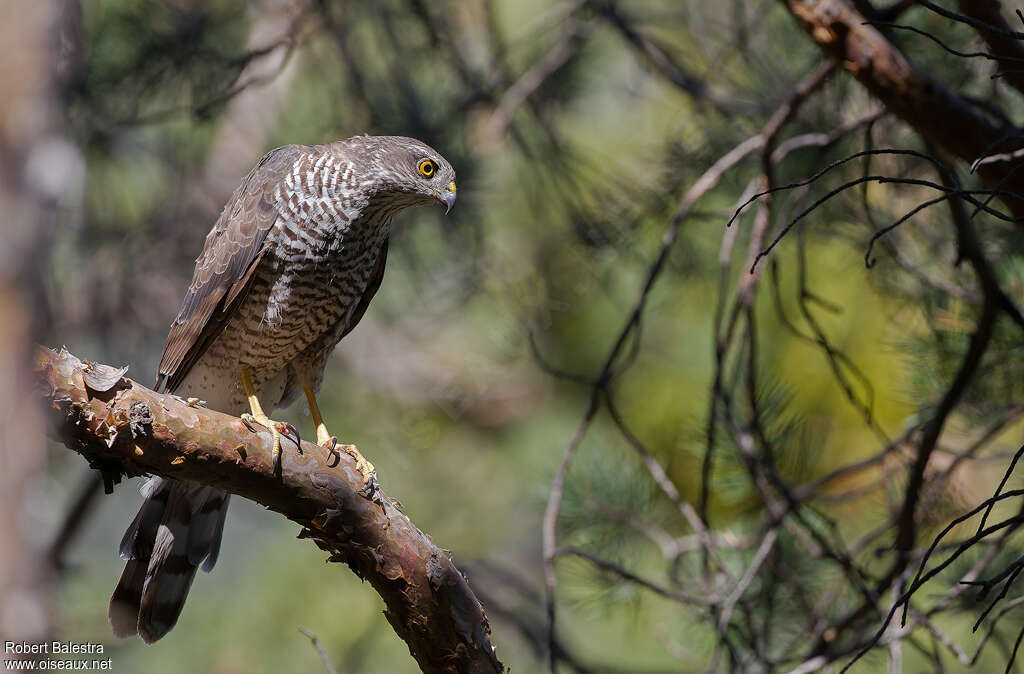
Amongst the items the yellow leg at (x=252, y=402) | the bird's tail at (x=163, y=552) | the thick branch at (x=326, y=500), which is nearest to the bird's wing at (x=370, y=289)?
the yellow leg at (x=252, y=402)

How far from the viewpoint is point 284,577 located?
6742 mm

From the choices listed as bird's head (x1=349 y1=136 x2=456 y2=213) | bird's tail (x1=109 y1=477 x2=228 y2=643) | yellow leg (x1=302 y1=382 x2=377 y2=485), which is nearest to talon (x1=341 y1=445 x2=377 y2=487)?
yellow leg (x1=302 y1=382 x2=377 y2=485)

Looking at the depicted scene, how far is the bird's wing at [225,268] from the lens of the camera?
307 centimetres

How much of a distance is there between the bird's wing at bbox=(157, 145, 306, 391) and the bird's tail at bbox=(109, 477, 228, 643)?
1.29ft

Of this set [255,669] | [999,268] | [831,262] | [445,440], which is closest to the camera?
[999,268]

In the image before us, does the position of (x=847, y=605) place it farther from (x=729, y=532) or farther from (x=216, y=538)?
(x=216, y=538)

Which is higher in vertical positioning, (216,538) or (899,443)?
(899,443)

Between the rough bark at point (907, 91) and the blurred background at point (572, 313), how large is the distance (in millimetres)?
91

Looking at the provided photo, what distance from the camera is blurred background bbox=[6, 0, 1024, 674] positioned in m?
3.24

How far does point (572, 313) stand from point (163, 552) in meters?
5.47

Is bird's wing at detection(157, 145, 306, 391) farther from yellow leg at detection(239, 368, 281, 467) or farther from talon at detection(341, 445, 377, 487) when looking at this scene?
talon at detection(341, 445, 377, 487)

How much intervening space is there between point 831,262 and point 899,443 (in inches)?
189

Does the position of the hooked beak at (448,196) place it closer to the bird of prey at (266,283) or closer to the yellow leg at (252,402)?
the bird of prey at (266,283)

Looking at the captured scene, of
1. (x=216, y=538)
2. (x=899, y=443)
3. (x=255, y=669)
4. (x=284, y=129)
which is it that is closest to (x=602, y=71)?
(x=284, y=129)
